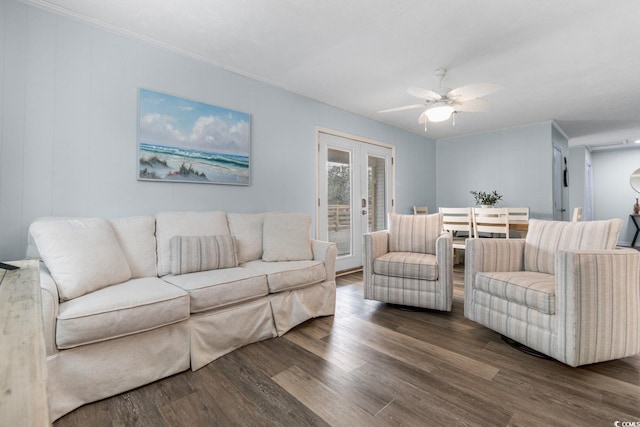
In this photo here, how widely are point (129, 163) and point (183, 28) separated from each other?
3.82 feet

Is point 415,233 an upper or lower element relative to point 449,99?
lower

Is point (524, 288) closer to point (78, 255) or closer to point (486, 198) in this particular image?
point (78, 255)

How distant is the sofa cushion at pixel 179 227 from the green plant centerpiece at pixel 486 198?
403cm

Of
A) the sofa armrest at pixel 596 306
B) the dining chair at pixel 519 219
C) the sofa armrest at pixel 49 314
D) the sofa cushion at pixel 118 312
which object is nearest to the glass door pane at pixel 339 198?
the dining chair at pixel 519 219

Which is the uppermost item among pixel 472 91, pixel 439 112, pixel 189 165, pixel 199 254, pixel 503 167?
pixel 472 91

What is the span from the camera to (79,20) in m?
2.19

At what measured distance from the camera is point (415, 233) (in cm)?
311

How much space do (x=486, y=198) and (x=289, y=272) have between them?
377 centimetres

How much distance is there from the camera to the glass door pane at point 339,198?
4.12 m

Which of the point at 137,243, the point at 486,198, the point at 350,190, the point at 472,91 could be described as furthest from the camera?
the point at 486,198

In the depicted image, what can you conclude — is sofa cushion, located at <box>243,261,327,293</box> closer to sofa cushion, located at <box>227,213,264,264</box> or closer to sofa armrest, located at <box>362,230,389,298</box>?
sofa cushion, located at <box>227,213,264,264</box>

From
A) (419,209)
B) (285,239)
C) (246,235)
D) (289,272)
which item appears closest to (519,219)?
(419,209)

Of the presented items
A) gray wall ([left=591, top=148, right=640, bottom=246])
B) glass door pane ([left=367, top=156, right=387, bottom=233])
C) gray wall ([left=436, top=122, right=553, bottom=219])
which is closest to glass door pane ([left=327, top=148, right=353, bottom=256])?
glass door pane ([left=367, top=156, right=387, bottom=233])

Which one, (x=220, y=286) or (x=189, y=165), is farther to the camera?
(x=189, y=165)
